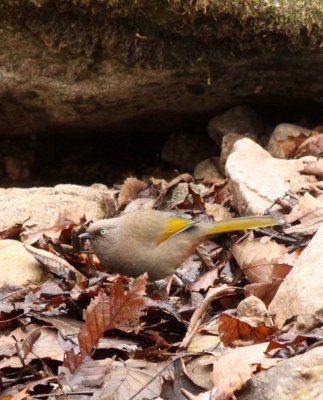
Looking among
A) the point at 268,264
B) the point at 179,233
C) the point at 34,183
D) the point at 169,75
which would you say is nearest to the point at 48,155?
A: the point at 34,183

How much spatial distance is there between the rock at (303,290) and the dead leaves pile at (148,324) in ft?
0.32

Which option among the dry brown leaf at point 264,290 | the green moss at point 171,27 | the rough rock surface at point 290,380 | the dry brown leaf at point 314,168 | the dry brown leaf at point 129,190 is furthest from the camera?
the dry brown leaf at point 129,190

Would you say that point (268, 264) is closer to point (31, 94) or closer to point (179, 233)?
point (179, 233)

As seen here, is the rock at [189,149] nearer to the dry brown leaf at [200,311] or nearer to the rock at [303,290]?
the dry brown leaf at [200,311]

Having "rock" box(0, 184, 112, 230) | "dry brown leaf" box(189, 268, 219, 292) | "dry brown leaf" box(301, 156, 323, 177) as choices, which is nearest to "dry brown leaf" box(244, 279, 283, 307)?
"dry brown leaf" box(189, 268, 219, 292)

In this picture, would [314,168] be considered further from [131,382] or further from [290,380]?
[290,380]

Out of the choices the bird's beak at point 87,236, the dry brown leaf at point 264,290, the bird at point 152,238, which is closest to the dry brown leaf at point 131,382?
the dry brown leaf at point 264,290

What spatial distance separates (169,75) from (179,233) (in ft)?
7.17

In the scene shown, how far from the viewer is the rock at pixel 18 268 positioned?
5352 millimetres

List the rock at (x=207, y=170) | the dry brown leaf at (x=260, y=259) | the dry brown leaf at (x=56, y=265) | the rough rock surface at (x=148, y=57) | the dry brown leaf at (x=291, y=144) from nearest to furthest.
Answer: the dry brown leaf at (x=260, y=259)
the dry brown leaf at (x=56, y=265)
the rough rock surface at (x=148, y=57)
the dry brown leaf at (x=291, y=144)
the rock at (x=207, y=170)

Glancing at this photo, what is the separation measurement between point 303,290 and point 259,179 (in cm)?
247

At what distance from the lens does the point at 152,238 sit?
19.7 ft

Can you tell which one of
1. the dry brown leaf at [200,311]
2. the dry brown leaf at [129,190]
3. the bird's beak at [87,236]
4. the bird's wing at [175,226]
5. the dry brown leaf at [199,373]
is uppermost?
the dry brown leaf at [199,373]

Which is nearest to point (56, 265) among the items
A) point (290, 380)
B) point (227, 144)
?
point (290, 380)
